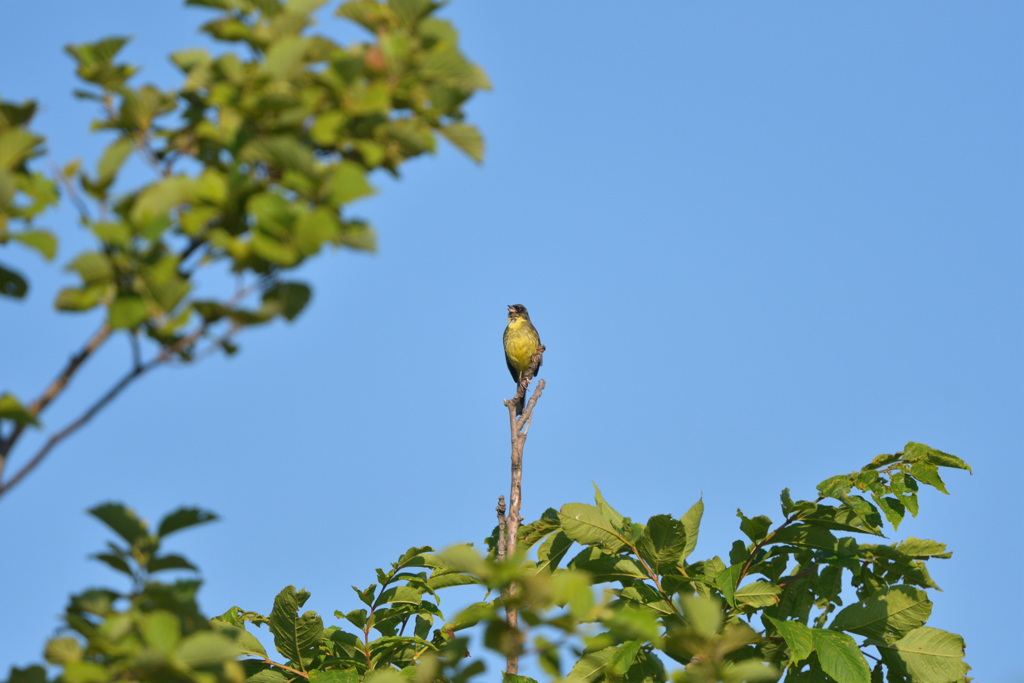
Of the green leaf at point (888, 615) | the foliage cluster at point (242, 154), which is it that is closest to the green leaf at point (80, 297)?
the foliage cluster at point (242, 154)

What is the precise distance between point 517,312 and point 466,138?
36.0 ft

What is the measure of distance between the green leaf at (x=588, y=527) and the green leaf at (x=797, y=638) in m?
0.75

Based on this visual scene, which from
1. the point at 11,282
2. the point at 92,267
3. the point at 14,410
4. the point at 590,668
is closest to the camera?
the point at 14,410

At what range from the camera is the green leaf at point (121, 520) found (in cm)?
209

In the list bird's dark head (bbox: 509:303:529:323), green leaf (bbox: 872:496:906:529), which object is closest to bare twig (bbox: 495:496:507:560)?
green leaf (bbox: 872:496:906:529)

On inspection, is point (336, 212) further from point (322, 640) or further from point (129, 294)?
point (322, 640)

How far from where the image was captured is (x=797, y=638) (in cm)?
346

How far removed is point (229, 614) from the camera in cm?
424

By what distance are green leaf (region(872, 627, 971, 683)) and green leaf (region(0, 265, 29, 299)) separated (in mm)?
3733

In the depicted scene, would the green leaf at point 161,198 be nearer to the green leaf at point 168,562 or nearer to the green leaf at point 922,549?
the green leaf at point 168,562

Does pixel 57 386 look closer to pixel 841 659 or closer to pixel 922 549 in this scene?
pixel 841 659

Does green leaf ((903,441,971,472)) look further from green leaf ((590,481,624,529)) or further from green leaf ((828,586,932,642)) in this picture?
green leaf ((590,481,624,529))

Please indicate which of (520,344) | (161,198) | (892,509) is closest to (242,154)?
(161,198)

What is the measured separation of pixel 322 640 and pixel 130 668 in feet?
6.89
